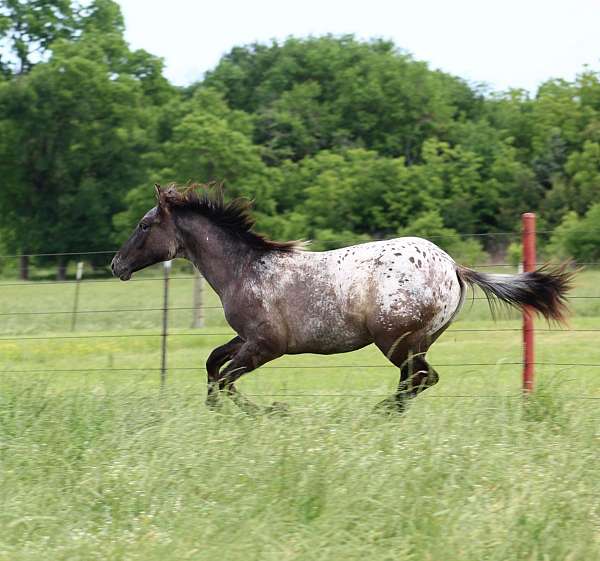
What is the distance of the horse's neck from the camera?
8.03 metres

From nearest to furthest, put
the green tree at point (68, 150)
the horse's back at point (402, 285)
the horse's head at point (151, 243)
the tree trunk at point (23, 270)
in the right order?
1. the horse's back at point (402, 285)
2. the horse's head at point (151, 243)
3. the tree trunk at point (23, 270)
4. the green tree at point (68, 150)

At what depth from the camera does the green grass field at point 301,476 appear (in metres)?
4.55

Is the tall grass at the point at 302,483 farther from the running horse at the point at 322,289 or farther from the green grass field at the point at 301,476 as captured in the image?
the running horse at the point at 322,289

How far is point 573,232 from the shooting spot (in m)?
24.4

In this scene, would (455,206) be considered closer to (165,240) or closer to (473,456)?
(165,240)

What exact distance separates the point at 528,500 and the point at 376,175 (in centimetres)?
3401

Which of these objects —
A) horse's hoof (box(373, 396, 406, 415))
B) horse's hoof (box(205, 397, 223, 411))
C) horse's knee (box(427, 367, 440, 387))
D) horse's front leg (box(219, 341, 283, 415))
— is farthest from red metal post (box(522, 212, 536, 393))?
horse's hoof (box(205, 397, 223, 411))

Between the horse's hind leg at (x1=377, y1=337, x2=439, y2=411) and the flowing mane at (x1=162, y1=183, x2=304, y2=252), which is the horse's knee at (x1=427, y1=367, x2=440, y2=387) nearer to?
the horse's hind leg at (x1=377, y1=337, x2=439, y2=411)

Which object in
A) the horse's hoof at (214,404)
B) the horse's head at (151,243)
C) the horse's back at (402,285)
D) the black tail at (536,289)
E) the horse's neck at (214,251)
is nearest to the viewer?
the horse's hoof at (214,404)

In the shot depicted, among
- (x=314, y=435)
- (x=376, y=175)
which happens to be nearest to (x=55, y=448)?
(x=314, y=435)

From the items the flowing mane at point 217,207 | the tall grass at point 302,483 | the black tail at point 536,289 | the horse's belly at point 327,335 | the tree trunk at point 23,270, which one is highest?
the flowing mane at point 217,207

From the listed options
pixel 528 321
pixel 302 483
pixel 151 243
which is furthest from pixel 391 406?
pixel 151 243

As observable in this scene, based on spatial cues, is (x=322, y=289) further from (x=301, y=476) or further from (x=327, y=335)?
(x=301, y=476)

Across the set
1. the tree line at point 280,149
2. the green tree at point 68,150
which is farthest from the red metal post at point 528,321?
the green tree at point 68,150
